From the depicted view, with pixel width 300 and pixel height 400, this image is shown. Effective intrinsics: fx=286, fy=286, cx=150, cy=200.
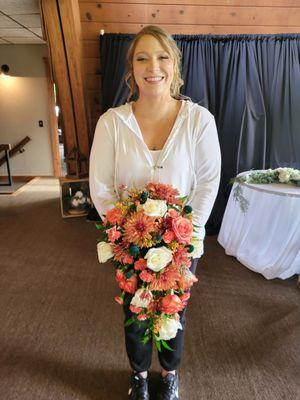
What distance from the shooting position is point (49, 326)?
1.77 m

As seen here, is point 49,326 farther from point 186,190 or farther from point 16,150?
point 16,150

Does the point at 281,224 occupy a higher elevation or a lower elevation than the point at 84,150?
lower

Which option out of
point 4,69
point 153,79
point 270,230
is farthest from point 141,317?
point 4,69

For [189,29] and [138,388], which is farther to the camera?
[189,29]

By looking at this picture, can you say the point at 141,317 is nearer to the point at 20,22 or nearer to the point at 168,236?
the point at 168,236

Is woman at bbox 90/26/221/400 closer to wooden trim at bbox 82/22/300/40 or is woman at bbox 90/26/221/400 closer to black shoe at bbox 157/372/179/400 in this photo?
black shoe at bbox 157/372/179/400

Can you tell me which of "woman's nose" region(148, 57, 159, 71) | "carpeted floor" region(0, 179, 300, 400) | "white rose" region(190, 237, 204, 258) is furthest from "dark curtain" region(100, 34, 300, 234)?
"white rose" region(190, 237, 204, 258)

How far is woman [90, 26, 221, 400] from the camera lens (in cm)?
103

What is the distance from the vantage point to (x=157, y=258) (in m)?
0.87

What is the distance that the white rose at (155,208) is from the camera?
860mm

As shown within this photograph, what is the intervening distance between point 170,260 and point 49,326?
4.14 ft

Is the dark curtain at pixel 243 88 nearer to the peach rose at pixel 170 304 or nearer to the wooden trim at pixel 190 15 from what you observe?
the wooden trim at pixel 190 15

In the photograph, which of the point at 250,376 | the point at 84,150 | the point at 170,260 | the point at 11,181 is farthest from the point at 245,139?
the point at 11,181

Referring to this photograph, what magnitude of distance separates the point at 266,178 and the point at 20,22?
3.51m
